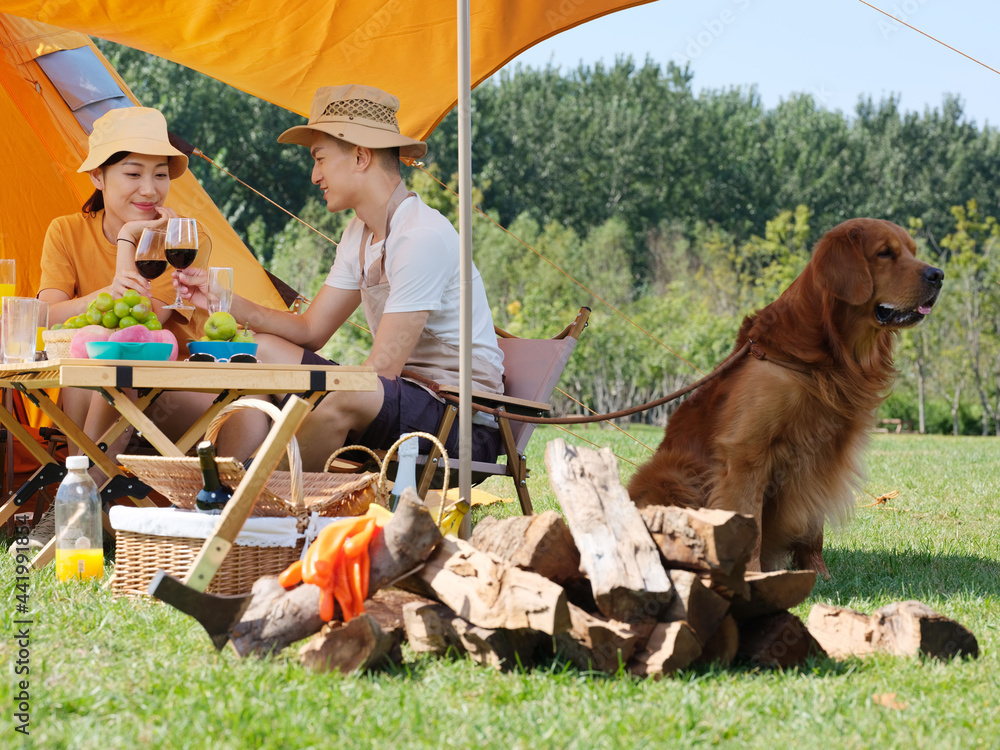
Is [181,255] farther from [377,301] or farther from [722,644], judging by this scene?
[722,644]

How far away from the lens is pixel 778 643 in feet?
6.43

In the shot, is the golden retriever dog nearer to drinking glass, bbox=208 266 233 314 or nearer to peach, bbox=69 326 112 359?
drinking glass, bbox=208 266 233 314

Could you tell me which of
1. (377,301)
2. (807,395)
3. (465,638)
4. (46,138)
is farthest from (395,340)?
(46,138)

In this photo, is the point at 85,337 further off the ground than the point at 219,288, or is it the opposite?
the point at 219,288

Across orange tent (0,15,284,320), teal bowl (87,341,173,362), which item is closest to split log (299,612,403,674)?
teal bowl (87,341,173,362)

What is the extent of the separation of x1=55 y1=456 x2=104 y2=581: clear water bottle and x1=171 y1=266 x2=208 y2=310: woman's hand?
1.82 ft

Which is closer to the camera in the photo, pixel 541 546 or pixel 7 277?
pixel 541 546

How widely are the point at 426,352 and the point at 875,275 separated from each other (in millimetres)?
1476

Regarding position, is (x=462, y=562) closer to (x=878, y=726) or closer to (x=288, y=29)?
(x=878, y=726)

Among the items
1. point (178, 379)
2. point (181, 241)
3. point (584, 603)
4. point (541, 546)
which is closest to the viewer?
point (541, 546)

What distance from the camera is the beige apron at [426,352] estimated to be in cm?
331

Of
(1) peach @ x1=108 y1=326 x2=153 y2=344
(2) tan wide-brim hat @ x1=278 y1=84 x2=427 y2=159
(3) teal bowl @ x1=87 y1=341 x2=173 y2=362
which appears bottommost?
(3) teal bowl @ x1=87 y1=341 x2=173 y2=362

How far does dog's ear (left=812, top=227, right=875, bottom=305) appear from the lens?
290 centimetres

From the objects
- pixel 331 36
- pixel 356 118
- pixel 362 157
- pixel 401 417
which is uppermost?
pixel 331 36
